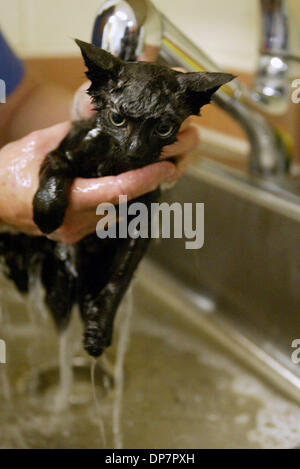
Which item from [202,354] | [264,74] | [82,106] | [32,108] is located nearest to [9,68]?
[32,108]

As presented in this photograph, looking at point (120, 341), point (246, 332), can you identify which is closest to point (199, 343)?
point (246, 332)

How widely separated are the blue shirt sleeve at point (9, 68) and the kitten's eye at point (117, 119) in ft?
1.07

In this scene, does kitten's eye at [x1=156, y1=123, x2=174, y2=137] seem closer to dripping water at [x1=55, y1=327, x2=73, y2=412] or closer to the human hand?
the human hand

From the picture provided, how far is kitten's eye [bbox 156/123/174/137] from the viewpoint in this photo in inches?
15.4

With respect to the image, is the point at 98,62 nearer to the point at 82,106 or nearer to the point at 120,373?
the point at 82,106

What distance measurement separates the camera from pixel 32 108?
0.70 meters

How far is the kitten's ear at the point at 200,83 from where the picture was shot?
0.39 m

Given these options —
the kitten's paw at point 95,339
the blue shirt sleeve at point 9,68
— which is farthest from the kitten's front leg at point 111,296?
the blue shirt sleeve at point 9,68

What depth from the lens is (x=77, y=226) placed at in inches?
18.7

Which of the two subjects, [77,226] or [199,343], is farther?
[199,343]
